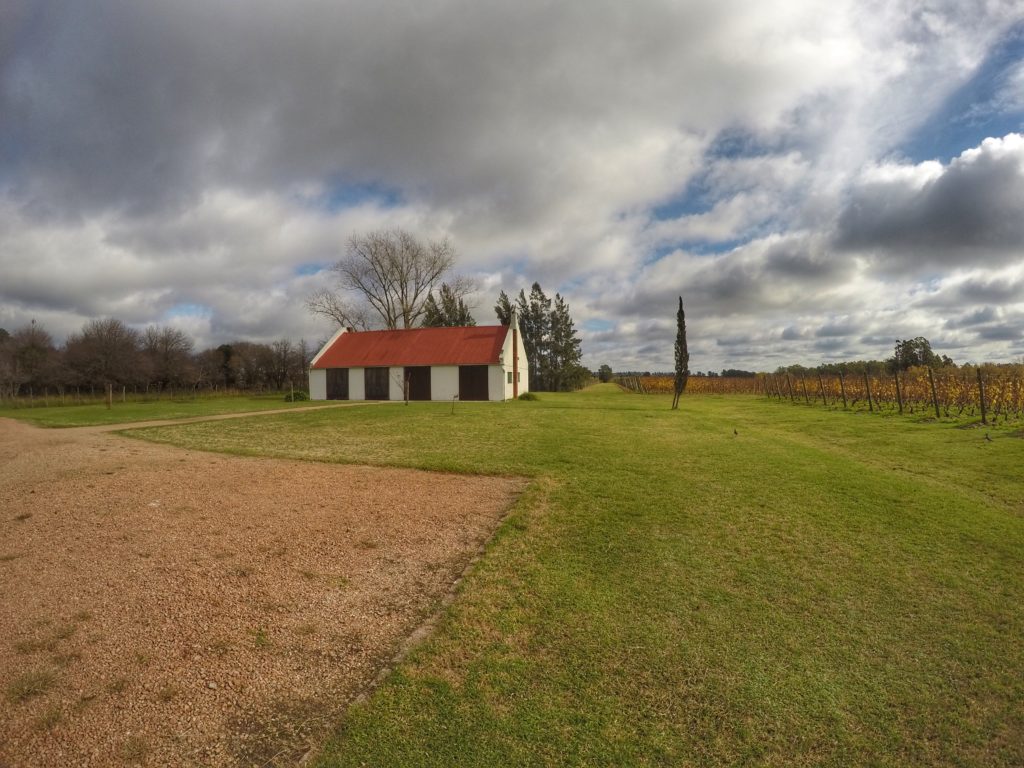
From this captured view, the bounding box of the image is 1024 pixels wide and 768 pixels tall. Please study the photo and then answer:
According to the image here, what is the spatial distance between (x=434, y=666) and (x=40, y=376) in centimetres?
6615

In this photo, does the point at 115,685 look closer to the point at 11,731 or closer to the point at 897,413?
the point at 11,731

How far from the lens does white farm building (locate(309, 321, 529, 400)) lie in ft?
105

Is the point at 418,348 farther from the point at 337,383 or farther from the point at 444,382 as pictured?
the point at 337,383

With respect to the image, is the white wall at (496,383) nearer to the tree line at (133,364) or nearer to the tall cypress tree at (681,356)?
the tall cypress tree at (681,356)

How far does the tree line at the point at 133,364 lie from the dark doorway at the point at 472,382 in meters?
21.6

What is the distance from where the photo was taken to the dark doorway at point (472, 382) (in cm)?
3197

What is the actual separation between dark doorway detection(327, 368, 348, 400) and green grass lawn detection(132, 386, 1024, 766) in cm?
2844

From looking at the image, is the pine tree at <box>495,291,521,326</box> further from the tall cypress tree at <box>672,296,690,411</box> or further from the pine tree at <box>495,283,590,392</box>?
the tall cypress tree at <box>672,296,690,411</box>

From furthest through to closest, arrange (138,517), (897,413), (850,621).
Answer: (897,413) → (138,517) → (850,621)

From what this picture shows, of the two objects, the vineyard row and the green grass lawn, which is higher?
the vineyard row

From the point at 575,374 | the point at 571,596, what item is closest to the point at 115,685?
the point at 571,596

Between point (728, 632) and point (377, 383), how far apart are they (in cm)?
3197

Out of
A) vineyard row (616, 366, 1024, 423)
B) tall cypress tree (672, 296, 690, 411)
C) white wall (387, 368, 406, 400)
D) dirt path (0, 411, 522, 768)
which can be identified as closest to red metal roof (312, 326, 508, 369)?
white wall (387, 368, 406, 400)

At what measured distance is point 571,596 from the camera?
4.92 m
